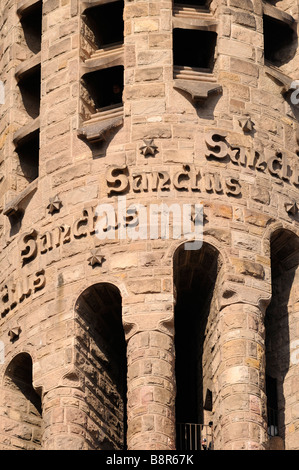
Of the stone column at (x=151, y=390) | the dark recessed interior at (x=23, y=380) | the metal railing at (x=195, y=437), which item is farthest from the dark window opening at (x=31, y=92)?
the metal railing at (x=195, y=437)

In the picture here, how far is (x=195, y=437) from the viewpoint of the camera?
62.3 m

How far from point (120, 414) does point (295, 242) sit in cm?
463

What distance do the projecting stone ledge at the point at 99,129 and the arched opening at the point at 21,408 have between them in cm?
429

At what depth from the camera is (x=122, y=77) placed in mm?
65000

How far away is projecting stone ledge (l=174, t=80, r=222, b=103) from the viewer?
2499 inches

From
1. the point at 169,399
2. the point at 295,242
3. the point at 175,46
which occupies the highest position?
the point at 175,46

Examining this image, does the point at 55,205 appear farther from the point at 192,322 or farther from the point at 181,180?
the point at 192,322

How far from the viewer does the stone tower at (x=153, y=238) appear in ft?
201

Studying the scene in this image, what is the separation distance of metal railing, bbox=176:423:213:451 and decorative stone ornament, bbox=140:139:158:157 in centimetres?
507

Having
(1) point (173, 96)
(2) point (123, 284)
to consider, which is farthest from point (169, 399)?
(1) point (173, 96)

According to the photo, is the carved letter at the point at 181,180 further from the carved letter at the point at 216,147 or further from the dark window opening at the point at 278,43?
the dark window opening at the point at 278,43

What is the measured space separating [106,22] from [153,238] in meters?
5.95

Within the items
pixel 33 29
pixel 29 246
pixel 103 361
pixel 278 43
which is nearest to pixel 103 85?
pixel 33 29

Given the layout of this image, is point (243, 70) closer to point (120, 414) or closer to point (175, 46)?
point (175, 46)
